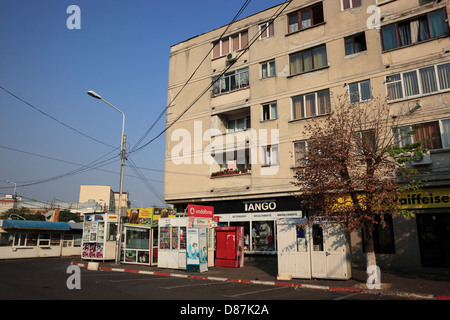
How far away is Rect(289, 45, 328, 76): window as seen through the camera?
2138cm

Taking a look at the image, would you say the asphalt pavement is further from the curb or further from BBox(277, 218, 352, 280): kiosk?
BBox(277, 218, 352, 280): kiosk

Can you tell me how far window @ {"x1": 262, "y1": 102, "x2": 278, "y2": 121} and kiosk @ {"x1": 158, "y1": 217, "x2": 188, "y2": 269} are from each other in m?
9.79

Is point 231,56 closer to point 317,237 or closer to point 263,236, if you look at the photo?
point 263,236

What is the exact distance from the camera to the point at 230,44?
25625 mm

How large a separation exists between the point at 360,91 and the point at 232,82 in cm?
957

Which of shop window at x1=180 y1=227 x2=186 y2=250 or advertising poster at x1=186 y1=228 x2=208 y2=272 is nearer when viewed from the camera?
advertising poster at x1=186 y1=228 x2=208 y2=272

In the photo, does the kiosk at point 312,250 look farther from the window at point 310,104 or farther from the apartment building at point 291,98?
the window at point 310,104

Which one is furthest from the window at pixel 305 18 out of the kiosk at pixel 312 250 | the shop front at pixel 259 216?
the kiosk at pixel 312 250

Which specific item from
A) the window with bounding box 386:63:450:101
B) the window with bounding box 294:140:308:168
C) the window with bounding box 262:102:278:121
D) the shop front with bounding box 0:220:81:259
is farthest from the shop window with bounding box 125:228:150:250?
the window with bounding box 386:63:450:101

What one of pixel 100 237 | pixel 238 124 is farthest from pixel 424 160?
pixel 100 237

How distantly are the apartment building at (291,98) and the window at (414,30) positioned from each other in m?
0.05

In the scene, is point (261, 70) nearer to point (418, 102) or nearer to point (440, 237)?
point (418, 102)

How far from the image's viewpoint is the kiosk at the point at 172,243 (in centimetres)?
1750

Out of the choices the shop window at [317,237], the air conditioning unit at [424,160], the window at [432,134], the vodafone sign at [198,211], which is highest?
the window at [432,134]
